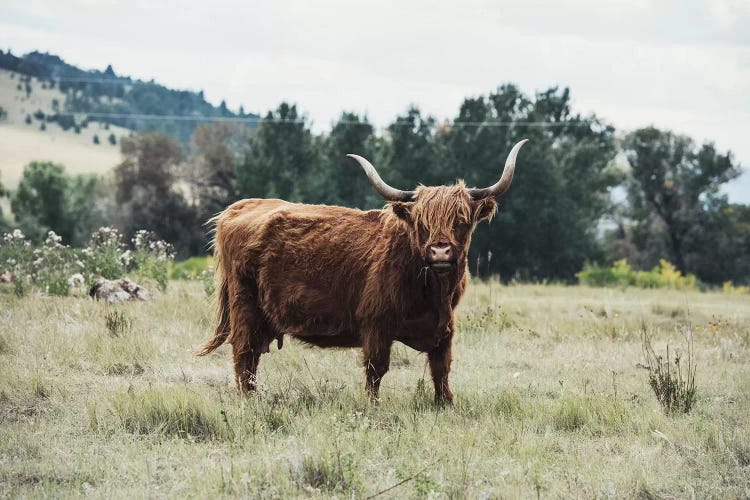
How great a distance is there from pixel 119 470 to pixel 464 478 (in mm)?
1933

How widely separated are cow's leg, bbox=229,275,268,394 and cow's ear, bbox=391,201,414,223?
5.10 ft

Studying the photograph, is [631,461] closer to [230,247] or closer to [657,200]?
[230,247]

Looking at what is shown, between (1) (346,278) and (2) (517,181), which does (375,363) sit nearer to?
(1) (346,278)

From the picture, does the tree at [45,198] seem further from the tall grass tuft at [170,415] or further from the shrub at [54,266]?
the tall grass tuft at [170,415]

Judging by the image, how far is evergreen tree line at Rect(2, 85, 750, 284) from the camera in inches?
1431

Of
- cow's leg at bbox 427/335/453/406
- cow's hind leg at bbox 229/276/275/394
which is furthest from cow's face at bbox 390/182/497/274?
cow's hind leg at bbox 229/276/275/394

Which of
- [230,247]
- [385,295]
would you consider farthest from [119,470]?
[230,247]

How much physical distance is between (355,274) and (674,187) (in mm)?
37385

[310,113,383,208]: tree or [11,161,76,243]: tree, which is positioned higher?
[310,113,383,208]: tree

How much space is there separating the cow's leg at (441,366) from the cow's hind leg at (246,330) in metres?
1.52

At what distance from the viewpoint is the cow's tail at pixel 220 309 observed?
723 cm

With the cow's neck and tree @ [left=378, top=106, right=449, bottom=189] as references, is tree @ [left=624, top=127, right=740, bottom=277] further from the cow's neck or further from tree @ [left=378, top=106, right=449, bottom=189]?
the cow's neck

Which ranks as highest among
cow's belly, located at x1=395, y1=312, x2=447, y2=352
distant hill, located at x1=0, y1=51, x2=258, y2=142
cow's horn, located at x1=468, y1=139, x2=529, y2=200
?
distant hill, located at x1=0, y1=51, x2=258, y2=142

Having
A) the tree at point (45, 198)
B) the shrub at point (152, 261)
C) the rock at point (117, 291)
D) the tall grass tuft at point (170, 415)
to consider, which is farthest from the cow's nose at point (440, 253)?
the tree at point (45, 198)
